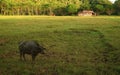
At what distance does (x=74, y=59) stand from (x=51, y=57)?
1194 millimetres

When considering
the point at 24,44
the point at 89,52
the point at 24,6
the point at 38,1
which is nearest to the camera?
the point at 24,44

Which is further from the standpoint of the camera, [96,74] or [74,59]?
[74,59]

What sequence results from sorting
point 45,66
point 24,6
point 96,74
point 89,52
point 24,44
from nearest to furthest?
point 96,74 < point 45,66 < point 24,44 < point 89,52 < point 24,6

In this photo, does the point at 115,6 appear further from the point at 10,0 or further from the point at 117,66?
the point at 117,66

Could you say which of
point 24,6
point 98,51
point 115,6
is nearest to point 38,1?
point 24,6

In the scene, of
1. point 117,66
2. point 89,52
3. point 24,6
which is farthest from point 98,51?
point 24,6

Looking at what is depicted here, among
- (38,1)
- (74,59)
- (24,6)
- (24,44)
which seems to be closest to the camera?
(24,44)

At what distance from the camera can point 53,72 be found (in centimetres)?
1024

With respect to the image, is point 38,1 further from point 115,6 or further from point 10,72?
point 10,72

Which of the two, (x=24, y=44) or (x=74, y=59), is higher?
(x=24, y=44)

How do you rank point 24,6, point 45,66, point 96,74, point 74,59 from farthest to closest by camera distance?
point 24,6 → point 74,59 → point 45,66 → point 96,74

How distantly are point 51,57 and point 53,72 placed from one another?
3.28 meters

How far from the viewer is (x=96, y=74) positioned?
1011 centimetres

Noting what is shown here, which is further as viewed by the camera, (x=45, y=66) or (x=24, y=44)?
Result: (x=24, y=44)
